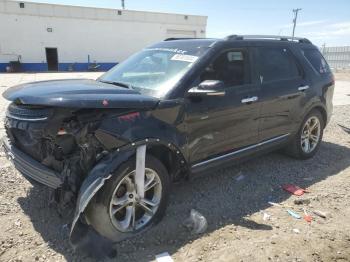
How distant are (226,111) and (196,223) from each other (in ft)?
4.42

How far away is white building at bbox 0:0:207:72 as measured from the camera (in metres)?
32.0

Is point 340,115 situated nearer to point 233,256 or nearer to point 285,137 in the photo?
point 285,137

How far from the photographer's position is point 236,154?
15.3 ft

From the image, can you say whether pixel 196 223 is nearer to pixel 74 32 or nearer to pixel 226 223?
pixel 226 223

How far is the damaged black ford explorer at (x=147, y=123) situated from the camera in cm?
327

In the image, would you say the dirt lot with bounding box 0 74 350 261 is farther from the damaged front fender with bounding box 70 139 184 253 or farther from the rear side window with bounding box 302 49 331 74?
the rear side window with bounding box 302 49 331 74

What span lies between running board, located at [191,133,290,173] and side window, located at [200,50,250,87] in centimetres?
86

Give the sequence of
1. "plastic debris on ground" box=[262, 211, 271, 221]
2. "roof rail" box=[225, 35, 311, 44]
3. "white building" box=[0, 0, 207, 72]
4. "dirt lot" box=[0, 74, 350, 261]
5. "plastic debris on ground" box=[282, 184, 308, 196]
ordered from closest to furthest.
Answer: "dirt lot" box=[0, 74, 350, 261], "plastic debris on ground" box=[262, 211, 271, 221], "roof rail" box=[225, 35, 311, 44], "plastic debris on ground" box=[282, 184, 308, 196], "white building" box=[0, 0, 207, 72]

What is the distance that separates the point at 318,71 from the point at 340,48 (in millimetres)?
34259

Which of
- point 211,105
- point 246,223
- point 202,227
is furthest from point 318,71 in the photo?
point 202,227

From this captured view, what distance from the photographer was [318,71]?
6.04 m

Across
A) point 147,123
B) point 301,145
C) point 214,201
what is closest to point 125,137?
point 147,123

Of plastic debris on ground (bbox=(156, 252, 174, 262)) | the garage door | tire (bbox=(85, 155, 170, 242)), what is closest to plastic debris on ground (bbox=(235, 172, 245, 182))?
tire (bbox=(85, 155, 170, 242))

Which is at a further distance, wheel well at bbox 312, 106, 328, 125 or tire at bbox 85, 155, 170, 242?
wheel well at bbox 312, 106, 328, 125
